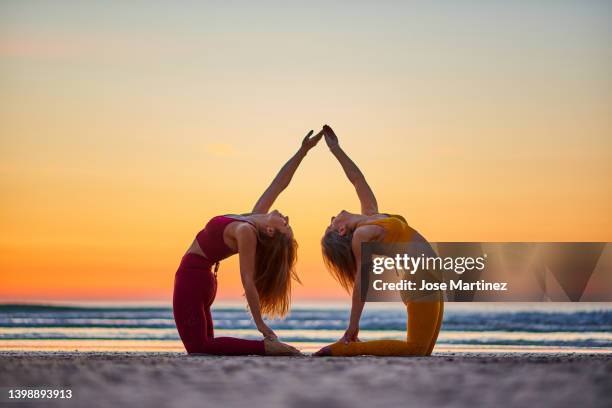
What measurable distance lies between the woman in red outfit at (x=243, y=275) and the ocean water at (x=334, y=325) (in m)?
5.07

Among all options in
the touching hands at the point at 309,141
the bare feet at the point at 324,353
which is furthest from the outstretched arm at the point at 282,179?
the bare feet at the point at 324,353

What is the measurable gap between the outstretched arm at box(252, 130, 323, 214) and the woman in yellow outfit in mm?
595

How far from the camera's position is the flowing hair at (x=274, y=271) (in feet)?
Answer: 18.6

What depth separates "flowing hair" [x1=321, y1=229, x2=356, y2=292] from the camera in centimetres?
561

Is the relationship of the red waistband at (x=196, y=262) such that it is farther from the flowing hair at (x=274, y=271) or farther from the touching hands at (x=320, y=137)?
the touching hands at (x=320, y=137)

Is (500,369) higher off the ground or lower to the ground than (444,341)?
higher

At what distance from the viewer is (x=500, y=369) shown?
398 centimetres

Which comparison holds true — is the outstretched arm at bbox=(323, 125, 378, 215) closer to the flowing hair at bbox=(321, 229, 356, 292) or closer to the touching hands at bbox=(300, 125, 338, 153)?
the touching hands at bbox=(300, 125, 338, 153)

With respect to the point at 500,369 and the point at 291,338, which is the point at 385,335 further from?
the point at 500,369

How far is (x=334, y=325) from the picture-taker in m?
15.6

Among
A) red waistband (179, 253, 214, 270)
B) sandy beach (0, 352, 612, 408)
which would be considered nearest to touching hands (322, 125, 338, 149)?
red waistband (179, 253, 214, 270)

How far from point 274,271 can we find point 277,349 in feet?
1.70

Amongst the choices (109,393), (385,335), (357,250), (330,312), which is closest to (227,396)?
(109,393)

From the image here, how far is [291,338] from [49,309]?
8.33 meters
